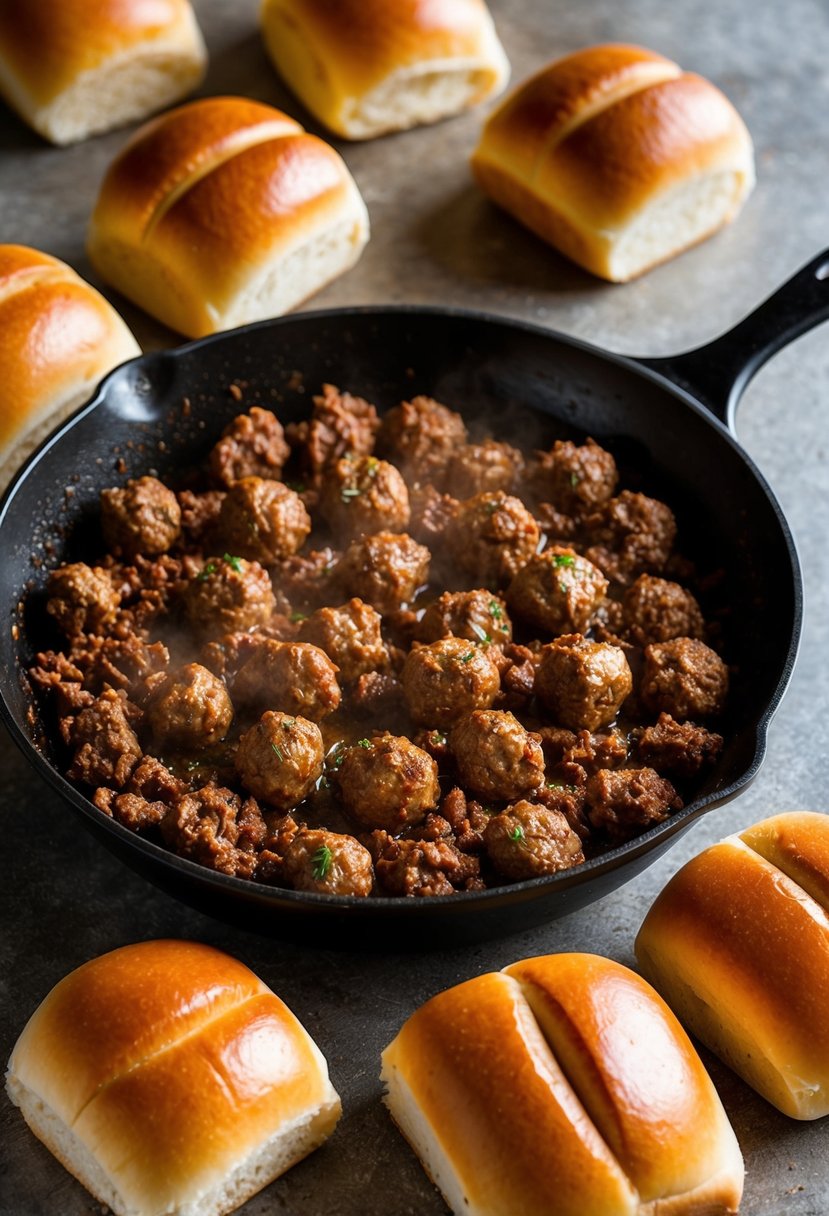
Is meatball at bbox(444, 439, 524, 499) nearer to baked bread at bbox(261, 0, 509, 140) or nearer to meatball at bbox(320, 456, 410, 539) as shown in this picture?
meatball at bbox(320, 456, 410, 539)

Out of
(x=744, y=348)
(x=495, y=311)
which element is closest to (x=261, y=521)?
(x=744, y=348)

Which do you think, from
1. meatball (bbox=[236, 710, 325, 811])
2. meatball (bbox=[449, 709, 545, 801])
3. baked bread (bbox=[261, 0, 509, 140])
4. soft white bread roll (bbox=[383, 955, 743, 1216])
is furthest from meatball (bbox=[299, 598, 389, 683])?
baked bread (bbox=[261, 0, 509, 140])

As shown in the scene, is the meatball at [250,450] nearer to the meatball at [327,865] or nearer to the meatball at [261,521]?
the meatball at [261,521]

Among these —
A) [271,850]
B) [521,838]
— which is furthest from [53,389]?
[521,838]

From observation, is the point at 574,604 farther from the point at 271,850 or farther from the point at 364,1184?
the point at 364,1184

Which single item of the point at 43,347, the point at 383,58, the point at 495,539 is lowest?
the point at 495,539

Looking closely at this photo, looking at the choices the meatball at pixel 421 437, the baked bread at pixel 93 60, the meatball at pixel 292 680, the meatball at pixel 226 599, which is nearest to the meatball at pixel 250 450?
the meatball at pixel 421 437

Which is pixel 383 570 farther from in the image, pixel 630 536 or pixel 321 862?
pixel 321 862
